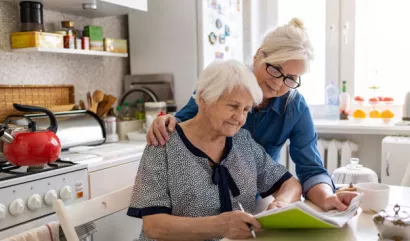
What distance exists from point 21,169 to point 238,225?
3.51 ft

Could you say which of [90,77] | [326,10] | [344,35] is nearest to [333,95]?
[344,35]

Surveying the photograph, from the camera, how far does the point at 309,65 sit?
142cm

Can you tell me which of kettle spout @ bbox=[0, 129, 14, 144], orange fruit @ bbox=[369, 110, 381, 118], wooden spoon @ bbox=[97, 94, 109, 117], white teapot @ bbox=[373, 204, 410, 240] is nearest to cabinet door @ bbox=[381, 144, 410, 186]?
orange fruit @ bbox=[369, 110, 381, 118]

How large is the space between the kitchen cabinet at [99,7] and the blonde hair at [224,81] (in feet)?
4.12

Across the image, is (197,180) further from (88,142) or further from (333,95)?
(333,95)

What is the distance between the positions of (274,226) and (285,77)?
1.84 feet

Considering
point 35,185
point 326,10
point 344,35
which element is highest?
point 326,10

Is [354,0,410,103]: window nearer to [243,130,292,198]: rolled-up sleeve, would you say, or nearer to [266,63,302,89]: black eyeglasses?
[266,63,302,89]: black eyeglasses

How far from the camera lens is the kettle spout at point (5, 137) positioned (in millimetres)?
1559

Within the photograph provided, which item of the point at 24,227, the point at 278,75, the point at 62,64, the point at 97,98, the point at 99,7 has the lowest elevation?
the point at 24,227

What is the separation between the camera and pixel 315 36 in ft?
10.4

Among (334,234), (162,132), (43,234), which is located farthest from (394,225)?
(43,234)

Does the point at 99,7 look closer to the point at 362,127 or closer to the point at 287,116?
the point at 287,116

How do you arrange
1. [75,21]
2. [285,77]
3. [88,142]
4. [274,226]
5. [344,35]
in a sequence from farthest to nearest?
[344,35]
[75,21]
[88,142]
[285,77]
[274,226]
